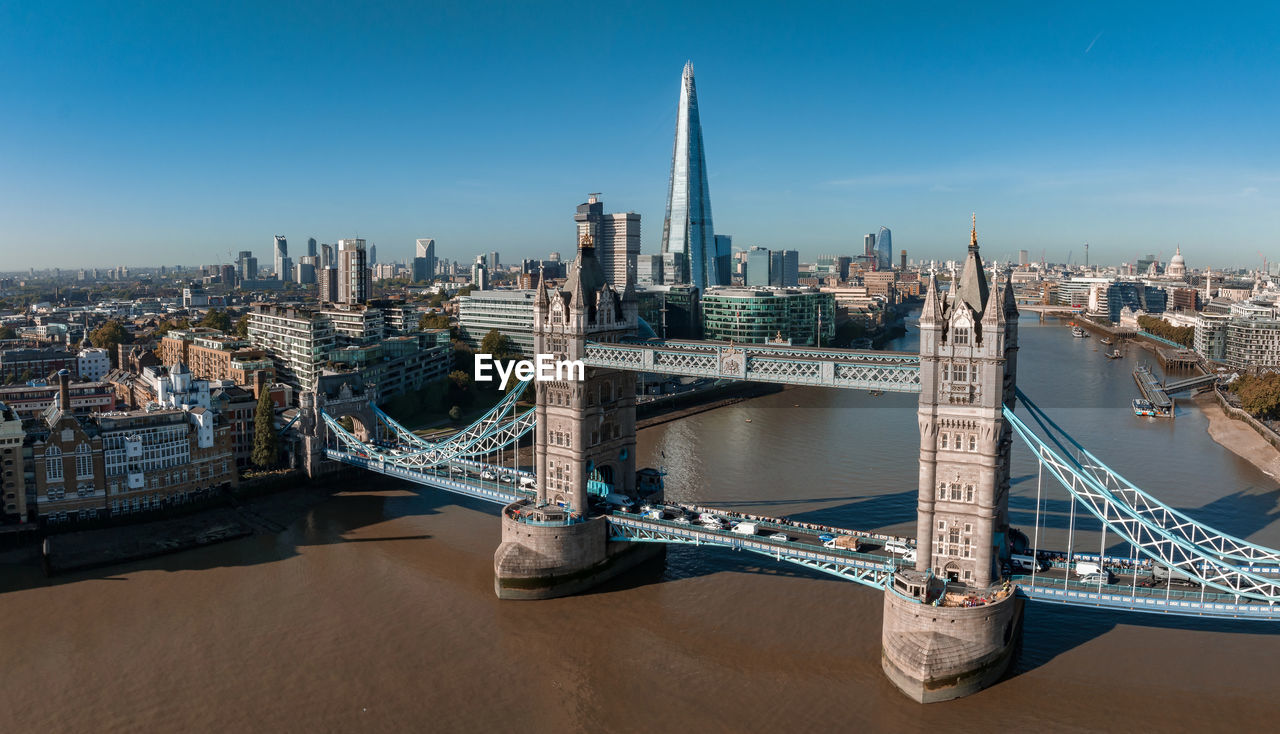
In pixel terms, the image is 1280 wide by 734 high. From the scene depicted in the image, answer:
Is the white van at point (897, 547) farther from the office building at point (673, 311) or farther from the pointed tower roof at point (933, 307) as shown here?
the office building at point (673, 311)

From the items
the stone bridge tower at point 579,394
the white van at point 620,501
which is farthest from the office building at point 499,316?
the white van at point 620,501

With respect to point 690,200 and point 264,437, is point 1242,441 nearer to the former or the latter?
point 264,437

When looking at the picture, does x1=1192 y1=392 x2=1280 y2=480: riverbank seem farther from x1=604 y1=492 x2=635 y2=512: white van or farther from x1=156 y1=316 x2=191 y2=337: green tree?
x1=156 y1=316 x2=191 y2=337: green tree

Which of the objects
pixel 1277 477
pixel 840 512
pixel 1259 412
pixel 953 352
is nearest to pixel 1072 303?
pixel 1259 412

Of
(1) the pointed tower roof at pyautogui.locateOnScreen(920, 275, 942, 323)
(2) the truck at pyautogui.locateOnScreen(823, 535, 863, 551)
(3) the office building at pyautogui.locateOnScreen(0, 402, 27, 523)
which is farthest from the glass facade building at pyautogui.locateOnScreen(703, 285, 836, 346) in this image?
(1) the pointed tower roof at pyautogui.locateOnScreen(920, 275, 942, 323)

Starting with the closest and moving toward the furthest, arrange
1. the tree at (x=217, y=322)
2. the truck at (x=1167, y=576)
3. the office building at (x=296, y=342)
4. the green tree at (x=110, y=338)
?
the truck at (x=1167, y=576), the office building at (x=296, y=342), the green tree at (x=110, y=338), the tree at (x=217, y=322)

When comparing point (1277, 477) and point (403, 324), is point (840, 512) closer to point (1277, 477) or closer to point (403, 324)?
point (1277, 477)
